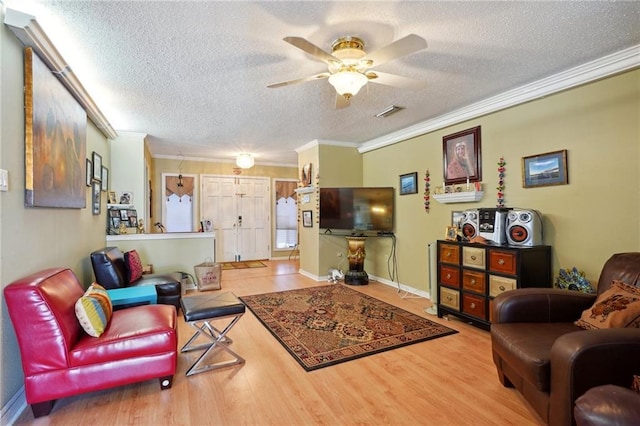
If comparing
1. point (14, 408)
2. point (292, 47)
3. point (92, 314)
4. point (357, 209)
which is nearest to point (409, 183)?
point (357, 209)

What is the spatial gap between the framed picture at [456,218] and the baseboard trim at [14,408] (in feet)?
13.6

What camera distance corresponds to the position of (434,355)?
260cm

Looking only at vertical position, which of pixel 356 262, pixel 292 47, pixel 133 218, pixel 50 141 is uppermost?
pixel 292 47

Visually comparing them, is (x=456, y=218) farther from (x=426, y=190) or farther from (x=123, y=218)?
(x=123, y=218)

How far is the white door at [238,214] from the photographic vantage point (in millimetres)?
7250

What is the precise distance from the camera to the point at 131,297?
2.80 metres

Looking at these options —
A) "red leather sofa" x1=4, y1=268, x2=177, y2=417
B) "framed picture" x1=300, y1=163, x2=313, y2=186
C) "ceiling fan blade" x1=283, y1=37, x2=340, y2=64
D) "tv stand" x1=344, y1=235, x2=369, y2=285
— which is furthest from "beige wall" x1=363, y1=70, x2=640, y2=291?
"red leather sofa" x1=4, y1=268, x2=177, y2=417

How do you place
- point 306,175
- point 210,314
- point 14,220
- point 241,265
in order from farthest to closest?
point 241,265, point 306,175, point 210,314, point 14,220

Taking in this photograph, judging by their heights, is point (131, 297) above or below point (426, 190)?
below

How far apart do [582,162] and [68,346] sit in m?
4.16

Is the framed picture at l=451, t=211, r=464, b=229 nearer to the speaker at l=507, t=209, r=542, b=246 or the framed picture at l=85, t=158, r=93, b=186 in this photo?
the speaker at l=507, t=209, r=542, b=246

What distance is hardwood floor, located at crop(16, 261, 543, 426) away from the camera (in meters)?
1.80

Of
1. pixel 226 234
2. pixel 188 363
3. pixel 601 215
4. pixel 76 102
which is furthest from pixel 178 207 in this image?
pixel 601 215

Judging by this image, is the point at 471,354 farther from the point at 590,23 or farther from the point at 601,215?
the point at 590,23
